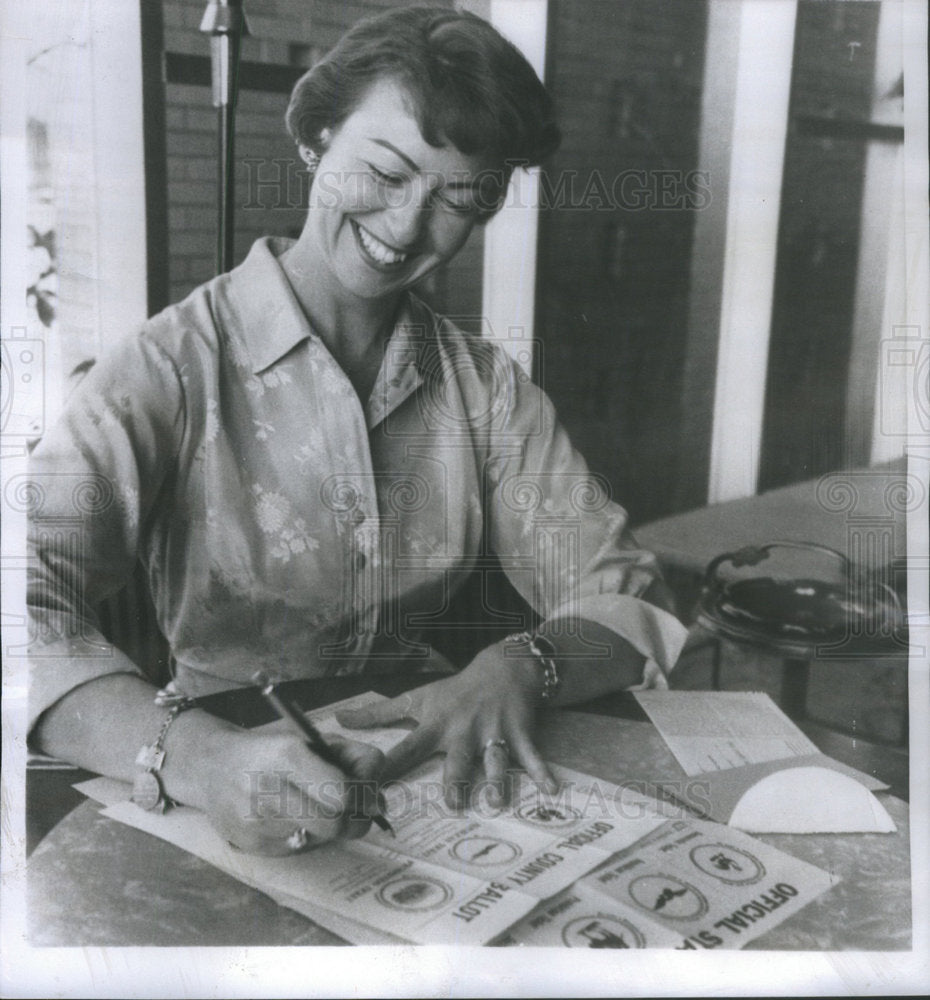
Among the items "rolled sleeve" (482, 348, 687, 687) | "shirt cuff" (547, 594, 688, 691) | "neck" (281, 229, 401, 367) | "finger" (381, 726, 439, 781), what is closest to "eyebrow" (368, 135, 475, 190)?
"neck" (281, 229, 401, 367)

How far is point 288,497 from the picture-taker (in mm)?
1241

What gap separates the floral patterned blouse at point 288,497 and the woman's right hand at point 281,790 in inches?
4.0

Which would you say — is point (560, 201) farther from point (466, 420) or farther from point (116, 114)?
point (116, 114)

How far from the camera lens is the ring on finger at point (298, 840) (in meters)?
1.16

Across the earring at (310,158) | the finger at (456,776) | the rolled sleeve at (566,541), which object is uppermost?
the earring at (310,158)

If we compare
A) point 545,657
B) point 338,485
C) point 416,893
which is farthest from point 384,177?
point 416,893

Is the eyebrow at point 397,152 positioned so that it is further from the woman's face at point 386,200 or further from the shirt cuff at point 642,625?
the shirt cuff at point 642,625

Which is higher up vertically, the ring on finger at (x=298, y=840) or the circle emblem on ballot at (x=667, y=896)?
the ring on finger at (x=298, y=840)

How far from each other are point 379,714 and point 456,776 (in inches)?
4.8

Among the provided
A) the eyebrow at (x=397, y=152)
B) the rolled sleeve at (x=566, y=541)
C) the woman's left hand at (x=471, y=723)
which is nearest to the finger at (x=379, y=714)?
the woman's left hand at (x=471, y=723)

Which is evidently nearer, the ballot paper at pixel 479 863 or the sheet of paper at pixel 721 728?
the ballot paper at pixel 479 863

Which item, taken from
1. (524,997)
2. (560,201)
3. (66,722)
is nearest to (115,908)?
(66,722)

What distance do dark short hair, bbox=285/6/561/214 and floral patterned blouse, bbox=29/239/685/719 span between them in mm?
185

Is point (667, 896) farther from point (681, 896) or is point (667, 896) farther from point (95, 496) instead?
point (95, 496)
